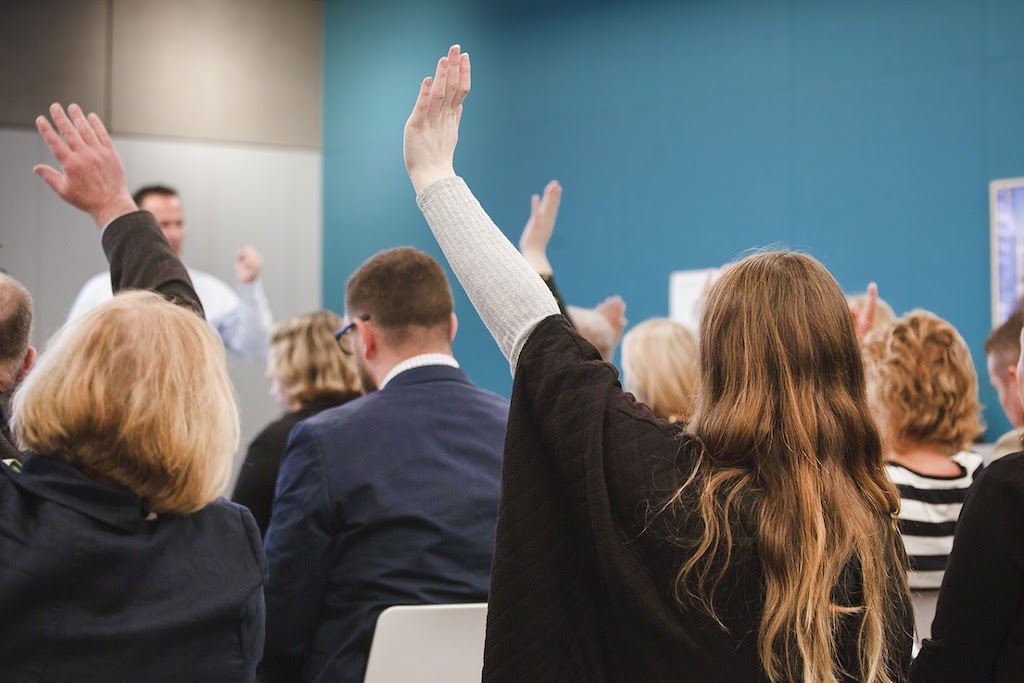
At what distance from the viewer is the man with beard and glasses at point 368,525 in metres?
2.37

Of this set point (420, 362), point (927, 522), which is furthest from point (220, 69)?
point (927, 522)

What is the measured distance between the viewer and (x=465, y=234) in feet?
4.86

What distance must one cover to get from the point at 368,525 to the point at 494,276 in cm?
107

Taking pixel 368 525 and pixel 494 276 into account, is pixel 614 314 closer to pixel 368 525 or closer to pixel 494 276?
pixel 368 525

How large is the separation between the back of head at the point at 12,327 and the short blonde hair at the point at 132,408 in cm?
26

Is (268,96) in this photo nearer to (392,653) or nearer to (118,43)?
(118,43)

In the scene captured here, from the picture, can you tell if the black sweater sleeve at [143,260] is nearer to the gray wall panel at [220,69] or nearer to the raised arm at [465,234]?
the raised arm at [465,234]

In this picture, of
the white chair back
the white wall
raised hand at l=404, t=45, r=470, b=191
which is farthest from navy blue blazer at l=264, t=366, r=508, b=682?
the white wall

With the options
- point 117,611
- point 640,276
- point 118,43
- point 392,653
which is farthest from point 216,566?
point 118,43

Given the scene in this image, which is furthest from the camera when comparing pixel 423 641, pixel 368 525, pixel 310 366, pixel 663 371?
pixel 310 366

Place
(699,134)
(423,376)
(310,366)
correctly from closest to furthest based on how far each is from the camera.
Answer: (423,376) < (310,366) < (699,134)

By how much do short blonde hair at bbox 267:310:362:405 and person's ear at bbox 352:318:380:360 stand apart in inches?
34.0

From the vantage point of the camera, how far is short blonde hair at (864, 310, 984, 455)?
108 inches

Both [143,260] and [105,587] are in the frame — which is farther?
[143,260]
